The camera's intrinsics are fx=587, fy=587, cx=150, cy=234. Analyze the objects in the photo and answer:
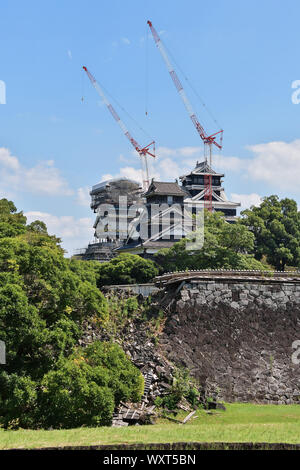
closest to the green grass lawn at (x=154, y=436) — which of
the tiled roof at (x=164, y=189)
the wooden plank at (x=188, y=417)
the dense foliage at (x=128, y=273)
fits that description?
the wooden plank at (x=188, y=417)

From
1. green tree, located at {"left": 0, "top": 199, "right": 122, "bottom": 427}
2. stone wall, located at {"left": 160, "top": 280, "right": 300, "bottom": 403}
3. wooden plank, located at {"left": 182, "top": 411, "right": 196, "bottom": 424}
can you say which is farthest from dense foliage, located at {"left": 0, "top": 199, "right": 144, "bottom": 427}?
stone wall, located at {"left": 160, "top": 280, "right": 300, "bottom": 403}

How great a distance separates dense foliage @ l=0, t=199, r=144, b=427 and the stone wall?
6653 mm

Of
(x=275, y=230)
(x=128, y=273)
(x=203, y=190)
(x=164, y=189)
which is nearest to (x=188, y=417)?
(x=128, y=273)

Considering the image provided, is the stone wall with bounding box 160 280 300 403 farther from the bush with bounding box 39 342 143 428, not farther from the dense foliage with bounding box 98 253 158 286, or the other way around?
the dense foliage with bounding box 98 253 158 286

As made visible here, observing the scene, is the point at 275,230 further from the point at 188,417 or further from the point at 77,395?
the point at 77,395

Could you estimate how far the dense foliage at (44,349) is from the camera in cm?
2017

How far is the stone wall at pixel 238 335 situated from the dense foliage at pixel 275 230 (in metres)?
27.7

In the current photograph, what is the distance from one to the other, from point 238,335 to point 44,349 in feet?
42.2

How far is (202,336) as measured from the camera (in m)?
30.4

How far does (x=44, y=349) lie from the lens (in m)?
21.3

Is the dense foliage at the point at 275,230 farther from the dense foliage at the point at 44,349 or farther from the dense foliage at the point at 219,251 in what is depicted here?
the dense foliage at the point at 44,349

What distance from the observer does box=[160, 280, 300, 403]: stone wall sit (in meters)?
29.1

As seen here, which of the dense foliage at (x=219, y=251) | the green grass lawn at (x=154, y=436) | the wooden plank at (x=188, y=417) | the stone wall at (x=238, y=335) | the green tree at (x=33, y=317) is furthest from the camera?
the dense foliage at (x=219, y=251)
